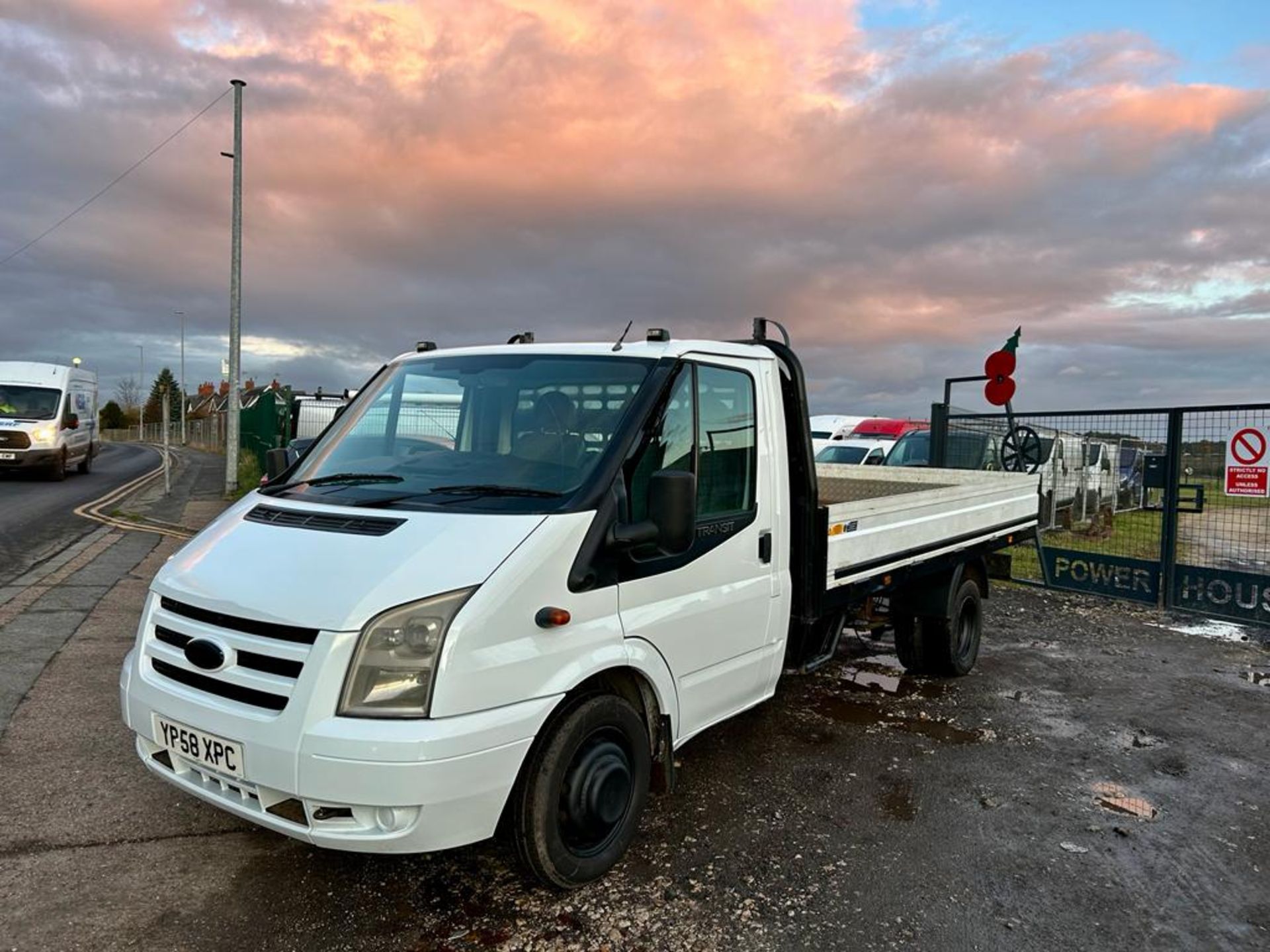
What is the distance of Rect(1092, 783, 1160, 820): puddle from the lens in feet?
13.6

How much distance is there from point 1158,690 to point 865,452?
10268 millimetres

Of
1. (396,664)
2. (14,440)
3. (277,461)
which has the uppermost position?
(277,461)

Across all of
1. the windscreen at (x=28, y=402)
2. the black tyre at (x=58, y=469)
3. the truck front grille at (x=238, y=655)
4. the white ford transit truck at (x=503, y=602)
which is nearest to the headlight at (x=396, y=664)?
the white ford transit truck at (x=503, y=602)

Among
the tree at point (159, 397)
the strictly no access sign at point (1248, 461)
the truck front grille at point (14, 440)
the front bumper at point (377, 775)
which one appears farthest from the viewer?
the tree at point (159, 397)

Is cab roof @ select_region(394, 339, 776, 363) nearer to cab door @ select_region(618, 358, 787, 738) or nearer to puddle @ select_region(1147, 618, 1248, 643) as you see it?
cab door @ select_region(618, 358, 787, 738)

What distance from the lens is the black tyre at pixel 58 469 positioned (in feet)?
63.7

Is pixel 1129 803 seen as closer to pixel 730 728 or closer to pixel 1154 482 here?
pixel 730 728

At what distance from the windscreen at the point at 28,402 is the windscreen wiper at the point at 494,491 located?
19.9 metres

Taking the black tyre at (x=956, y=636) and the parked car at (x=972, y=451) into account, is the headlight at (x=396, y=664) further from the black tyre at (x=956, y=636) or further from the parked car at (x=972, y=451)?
the parked car at (x=972, y=451)

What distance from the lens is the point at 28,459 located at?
18.7m

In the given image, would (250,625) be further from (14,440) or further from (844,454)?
(14,440)

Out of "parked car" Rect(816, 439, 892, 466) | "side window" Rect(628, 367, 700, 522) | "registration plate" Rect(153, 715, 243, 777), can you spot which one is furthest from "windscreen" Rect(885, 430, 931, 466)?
"registration plate" Rect(153, 715, 243, 777)

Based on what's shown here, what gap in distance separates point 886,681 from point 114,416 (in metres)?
129

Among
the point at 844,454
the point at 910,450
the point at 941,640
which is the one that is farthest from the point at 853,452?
the point at 941,640
